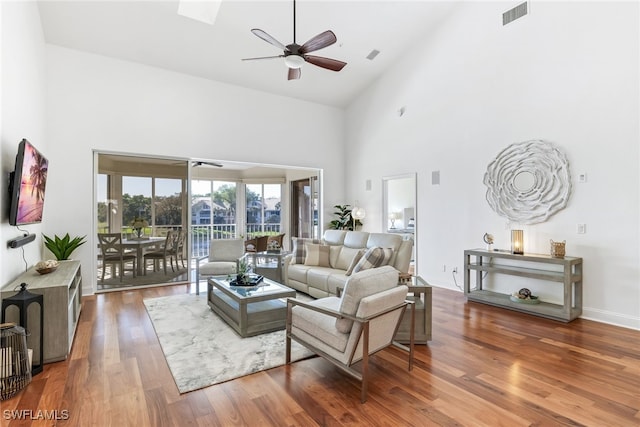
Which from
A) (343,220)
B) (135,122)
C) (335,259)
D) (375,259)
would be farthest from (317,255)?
(135,122)

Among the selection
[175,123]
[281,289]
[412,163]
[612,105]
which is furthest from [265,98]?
[612,105]

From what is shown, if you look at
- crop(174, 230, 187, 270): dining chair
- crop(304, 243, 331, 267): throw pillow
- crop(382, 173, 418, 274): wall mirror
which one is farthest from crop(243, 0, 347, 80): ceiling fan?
crop(382, 173, 418, 274): wall mirror

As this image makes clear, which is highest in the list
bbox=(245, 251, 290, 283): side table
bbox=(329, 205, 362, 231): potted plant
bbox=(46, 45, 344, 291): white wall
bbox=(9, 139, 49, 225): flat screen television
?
bbox=(46, 45, 344, 291): white wall

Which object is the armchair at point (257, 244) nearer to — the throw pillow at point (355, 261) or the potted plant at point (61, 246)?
the potted plant at point (61, 246)

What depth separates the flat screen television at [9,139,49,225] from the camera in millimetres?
2992

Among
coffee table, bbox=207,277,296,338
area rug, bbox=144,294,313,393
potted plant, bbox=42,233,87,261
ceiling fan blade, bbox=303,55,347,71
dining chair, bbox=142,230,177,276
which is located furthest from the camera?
dining chair, bbox=142,230,177,276

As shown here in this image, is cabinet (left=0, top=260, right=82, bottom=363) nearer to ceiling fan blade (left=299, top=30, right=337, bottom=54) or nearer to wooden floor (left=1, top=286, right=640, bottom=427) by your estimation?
wooden floor (left=1, top=286, right=640, bottom=427)

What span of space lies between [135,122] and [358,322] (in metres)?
5.36

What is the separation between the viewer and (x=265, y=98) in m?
7.03

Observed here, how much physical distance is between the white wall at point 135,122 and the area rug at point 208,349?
2535 mm

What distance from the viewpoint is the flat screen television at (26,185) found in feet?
9.82

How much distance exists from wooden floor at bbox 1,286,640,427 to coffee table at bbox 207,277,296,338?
2.66 feet

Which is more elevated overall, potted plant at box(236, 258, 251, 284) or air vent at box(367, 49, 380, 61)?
air vent at box(367, 49, 380, 61)

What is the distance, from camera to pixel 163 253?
19.7 ft
